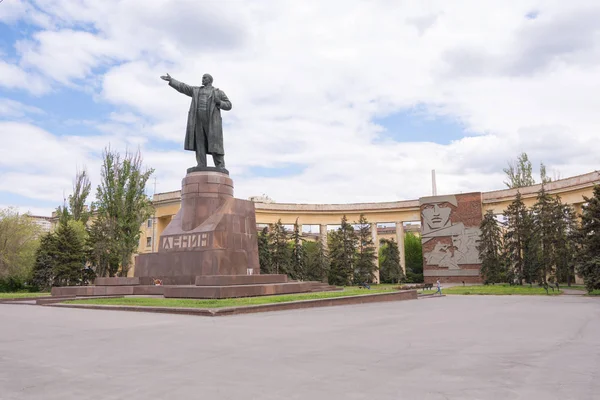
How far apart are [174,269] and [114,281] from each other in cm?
322

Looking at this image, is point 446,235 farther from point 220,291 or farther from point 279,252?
point 220,291

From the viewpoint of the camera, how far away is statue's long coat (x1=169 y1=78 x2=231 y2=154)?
55.8 feet

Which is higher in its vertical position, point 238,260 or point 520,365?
point 238,260

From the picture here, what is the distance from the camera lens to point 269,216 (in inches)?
1629

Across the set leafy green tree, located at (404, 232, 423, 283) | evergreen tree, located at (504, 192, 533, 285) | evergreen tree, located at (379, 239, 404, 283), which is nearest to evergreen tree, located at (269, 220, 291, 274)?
evergreen tree, located at (379, 239, 404, 283)

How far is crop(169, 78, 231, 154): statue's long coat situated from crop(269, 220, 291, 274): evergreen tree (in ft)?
62.1

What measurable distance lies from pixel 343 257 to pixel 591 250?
712 inches

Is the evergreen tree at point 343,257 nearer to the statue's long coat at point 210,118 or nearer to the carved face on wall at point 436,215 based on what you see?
the carved face on wall at point 436,215

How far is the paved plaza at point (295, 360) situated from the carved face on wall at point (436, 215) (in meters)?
29.1

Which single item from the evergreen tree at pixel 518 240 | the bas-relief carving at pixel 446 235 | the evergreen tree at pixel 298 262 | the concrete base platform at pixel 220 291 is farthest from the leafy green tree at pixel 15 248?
the evergreen tree at pixel 518 240

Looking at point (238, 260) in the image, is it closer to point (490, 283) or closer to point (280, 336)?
point (280, 336)

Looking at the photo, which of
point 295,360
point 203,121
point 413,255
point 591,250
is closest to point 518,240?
point 591,250

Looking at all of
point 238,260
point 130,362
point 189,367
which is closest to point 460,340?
point 189,367

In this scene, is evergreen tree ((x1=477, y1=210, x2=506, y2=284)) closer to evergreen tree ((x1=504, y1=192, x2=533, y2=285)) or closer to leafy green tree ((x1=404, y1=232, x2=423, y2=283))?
evergreen tree ((x1=504, y1=192, x2=533, y2=285))
